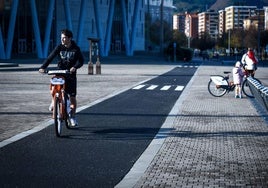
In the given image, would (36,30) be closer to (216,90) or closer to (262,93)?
(216,90)

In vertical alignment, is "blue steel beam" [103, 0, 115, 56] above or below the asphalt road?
above

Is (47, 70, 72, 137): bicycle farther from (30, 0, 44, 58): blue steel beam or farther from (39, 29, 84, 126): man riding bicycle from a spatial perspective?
(30, 0, 44, 58): blue steel beam

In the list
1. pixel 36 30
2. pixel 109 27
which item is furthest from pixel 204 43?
pixel 36 30

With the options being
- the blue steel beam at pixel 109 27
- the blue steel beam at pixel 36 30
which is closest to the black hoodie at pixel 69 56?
the blue steel beam at pixel 36 30

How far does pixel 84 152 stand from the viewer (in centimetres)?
823

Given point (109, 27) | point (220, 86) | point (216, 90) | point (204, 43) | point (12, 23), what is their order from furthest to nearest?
point (204, 43)
point (109, 27)
point (12, 23)
point (216, 90)
point (220, 86)

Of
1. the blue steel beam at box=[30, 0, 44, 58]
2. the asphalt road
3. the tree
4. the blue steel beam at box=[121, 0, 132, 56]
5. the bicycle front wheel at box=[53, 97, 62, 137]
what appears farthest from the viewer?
the tree

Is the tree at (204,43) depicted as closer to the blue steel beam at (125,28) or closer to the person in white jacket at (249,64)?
the blue steel beam at (125,28)

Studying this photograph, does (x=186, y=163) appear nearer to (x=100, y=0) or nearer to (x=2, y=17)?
(x=2, y=17)

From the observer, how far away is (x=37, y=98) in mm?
17562

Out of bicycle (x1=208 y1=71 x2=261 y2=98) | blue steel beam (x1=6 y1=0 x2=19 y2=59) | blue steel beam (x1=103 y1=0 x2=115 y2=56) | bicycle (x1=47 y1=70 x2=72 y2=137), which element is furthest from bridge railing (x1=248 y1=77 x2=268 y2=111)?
blue steel beam (x1=103 y1=0 x2=115 y2=56)

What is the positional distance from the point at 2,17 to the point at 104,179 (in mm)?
70493

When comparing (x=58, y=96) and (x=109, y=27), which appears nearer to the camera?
(x=58, y=96)

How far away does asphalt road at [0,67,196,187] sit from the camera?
651cm
